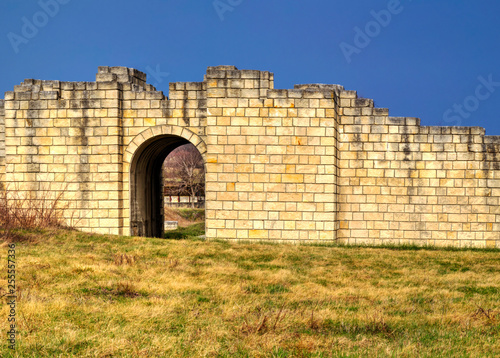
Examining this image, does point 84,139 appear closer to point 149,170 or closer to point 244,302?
point 149,170

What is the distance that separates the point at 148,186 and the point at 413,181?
25.2ft

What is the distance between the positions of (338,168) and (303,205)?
1502 millimetres

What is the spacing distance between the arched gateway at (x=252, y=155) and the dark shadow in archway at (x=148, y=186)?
0.31 meters

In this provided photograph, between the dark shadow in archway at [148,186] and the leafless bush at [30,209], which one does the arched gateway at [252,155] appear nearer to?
the leafless bush at [30,209]

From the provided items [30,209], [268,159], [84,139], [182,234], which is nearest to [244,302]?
[268,159]

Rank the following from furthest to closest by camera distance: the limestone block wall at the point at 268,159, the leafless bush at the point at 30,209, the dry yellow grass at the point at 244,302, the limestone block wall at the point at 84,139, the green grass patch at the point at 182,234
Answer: the green grass patch at the point at 182,234, the limestone block wall at the point at 84,139, the limestone block wall at the point at 268,159, the leafless bush at the point at 30,209, the dry yellow grass at the point at 244,302

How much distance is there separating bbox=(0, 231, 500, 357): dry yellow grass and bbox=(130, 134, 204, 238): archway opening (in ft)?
9.28

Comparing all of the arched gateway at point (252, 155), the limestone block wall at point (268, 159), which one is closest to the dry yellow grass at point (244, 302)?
the limestone block wall at point (268, 159)

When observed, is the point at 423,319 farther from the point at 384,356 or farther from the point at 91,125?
the point at 91,125

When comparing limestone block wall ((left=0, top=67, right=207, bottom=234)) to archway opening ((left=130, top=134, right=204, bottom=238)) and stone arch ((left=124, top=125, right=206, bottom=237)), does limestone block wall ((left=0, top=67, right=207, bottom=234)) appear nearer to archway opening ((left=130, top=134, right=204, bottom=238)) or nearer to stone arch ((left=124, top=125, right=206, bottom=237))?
stone arch ((left=124, top=125, right=206, bottom=237))

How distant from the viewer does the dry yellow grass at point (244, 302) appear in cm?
473

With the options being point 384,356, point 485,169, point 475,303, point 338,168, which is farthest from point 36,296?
point 485,169

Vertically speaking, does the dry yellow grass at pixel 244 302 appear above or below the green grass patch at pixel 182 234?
above

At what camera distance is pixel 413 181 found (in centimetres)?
1348
